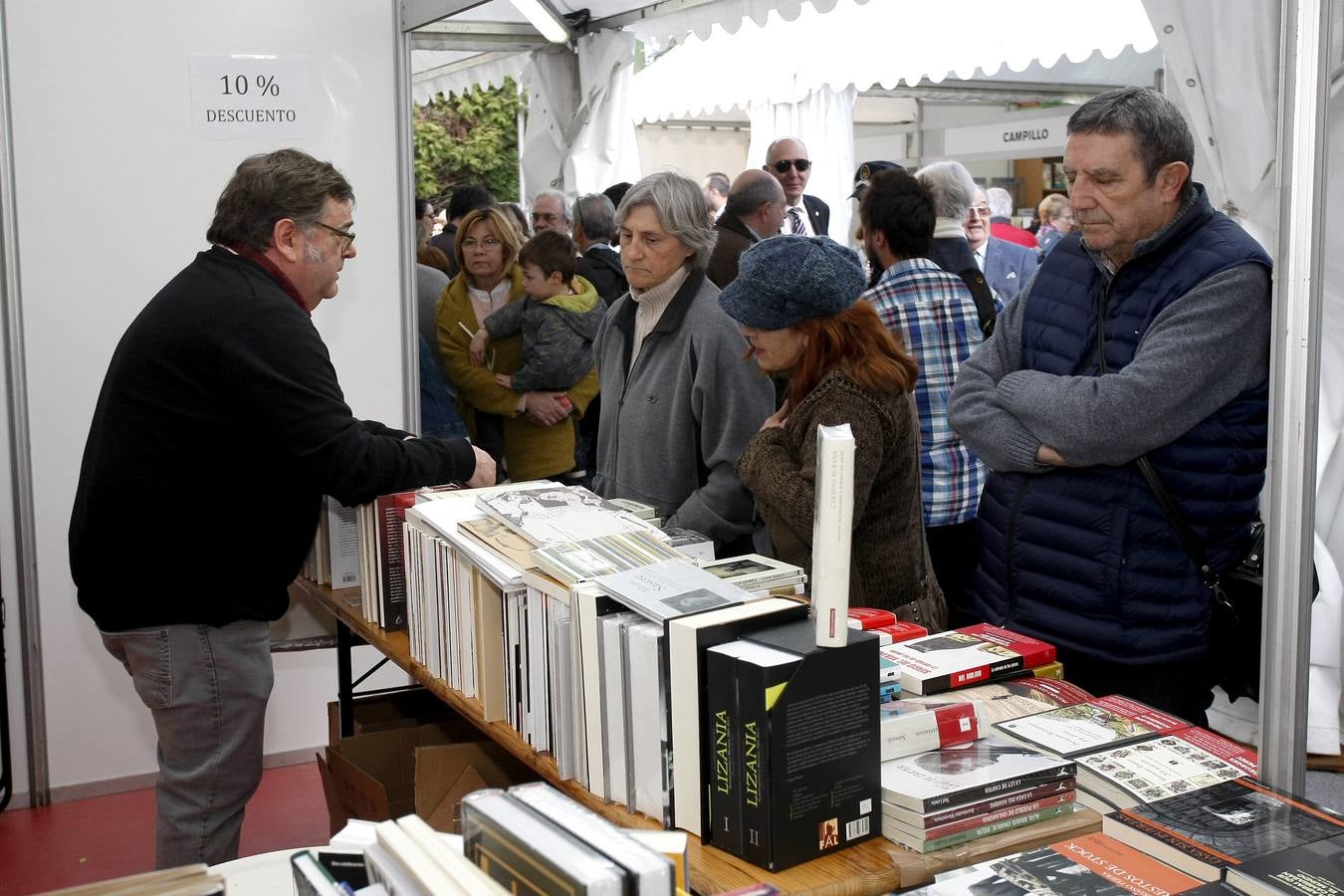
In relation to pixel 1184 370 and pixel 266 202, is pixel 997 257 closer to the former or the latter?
pixel 1184 370

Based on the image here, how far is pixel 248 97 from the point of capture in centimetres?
359

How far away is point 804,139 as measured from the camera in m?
7.82

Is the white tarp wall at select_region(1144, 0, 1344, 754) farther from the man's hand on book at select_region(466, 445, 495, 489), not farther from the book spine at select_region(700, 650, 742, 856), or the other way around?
the book spine at select_region(700, 650, 742, 856)

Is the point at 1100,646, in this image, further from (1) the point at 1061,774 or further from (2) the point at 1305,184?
(2) the point at 1305,184

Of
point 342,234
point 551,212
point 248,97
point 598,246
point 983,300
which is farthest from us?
point 551,212

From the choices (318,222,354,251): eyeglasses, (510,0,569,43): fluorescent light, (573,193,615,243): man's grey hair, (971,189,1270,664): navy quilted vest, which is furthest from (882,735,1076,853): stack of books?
(510,0,569,43): fluorescent light

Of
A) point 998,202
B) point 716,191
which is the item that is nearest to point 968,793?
point 716,191

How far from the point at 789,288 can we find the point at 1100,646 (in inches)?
32.9

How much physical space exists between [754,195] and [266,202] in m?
2.49

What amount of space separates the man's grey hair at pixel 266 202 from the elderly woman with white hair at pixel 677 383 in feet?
2.53

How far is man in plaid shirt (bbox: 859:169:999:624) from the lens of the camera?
329cm

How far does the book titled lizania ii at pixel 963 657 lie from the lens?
1830 mm

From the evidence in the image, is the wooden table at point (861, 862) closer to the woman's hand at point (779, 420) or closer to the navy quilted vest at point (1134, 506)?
the navy quilted vest at point (1134, 506)

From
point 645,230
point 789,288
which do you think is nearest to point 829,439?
point 789,288
